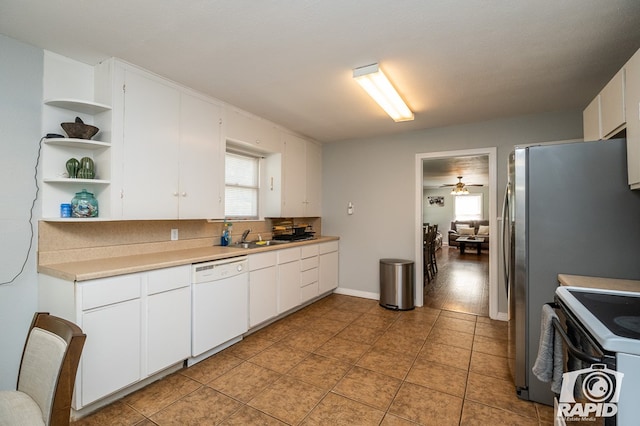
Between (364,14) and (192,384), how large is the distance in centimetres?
280

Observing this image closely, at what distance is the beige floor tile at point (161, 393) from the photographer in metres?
1.96

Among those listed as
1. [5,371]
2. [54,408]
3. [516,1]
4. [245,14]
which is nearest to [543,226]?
[516,1]

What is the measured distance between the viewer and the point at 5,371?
195 cm

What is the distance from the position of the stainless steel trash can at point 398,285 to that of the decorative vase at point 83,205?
3.32 meters

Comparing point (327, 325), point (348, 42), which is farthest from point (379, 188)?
point (348, 42)

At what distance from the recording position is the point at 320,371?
242 cm

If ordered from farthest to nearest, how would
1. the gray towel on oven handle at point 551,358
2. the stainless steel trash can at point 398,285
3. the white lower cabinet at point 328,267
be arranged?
the white lower cabinet at point 328,267
the stainless steel trash can at point 398,285
the gray towel on oven handle at point 551,358

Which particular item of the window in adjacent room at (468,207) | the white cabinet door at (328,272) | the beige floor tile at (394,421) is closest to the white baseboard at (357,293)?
the white cabinet door at (328,272)

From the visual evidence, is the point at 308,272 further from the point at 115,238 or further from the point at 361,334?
the point at 115,238

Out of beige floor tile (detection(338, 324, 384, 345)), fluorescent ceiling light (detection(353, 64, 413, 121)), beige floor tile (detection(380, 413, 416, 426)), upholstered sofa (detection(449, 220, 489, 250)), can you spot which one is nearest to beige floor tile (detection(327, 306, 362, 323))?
beige floor tile (detection(338, 324, 384, 345))

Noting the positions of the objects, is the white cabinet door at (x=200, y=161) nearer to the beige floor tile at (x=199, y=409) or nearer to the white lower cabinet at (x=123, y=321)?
the white lower cabinet at (x=123, y=321)

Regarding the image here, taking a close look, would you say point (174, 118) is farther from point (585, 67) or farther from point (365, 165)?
point (585, 67)

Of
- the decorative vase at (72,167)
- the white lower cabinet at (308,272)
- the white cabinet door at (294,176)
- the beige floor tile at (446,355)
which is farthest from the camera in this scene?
the white cabinet door at (294,176)

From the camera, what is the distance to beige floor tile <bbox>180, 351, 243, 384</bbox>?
2.33 metres
